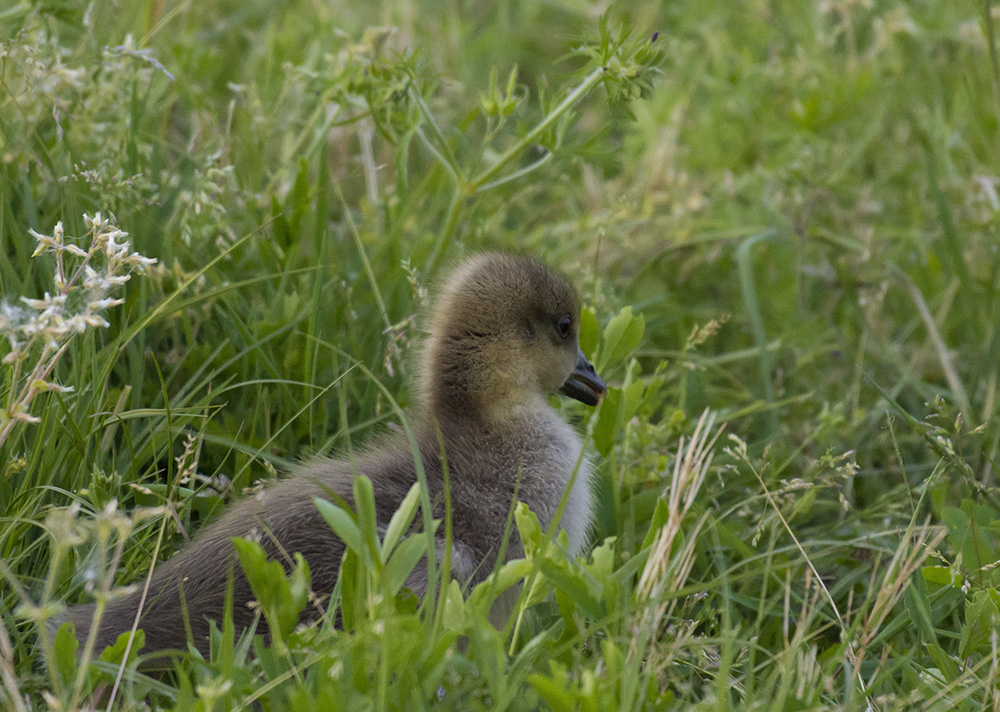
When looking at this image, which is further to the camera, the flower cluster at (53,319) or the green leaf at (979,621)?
the green leaf at (979,621)

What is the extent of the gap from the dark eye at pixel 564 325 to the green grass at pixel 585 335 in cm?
13

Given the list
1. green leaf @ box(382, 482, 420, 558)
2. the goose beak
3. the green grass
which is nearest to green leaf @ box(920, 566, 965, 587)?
the green grass

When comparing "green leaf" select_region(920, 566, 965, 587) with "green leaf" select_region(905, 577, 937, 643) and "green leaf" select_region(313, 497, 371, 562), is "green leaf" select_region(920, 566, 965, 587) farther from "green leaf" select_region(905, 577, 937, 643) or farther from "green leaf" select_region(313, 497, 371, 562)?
"green leaf" select_region(313, 497, 371, 562)

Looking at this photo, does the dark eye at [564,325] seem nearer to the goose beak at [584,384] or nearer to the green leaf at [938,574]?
the goose beak at [584,384]

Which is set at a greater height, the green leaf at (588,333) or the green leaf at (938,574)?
the green leaf at (588,333)

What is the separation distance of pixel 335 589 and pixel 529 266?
113 cm

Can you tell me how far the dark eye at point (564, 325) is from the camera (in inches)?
123

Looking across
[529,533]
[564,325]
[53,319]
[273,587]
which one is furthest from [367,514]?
[564,325]

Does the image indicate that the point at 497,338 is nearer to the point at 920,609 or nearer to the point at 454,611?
the point at 454,611

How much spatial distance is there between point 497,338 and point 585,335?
397mm

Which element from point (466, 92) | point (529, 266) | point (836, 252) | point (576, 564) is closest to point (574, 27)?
point (466, 92)

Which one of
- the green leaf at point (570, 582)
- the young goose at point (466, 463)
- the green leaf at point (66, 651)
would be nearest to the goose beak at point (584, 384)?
the young goose at point (466, 463)

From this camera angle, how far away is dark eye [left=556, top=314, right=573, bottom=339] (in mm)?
3124

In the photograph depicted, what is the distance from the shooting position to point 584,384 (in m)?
3.22
